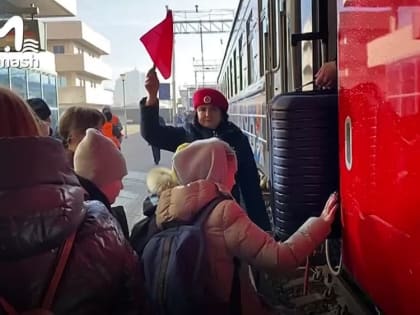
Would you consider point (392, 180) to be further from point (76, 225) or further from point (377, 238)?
point (76, 225)

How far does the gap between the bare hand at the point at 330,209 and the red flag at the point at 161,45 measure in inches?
45.3

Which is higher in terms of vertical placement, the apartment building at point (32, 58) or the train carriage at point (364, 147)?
the apartment building at point (32, 58)

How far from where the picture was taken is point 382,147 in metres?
1.44

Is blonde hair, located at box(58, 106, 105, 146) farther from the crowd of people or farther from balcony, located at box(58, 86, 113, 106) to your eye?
balcony, located at box(58, 86, 113, 106)

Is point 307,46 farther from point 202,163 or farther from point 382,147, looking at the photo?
point 382,147

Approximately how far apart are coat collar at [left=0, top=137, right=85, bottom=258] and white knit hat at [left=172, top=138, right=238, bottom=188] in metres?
0.65

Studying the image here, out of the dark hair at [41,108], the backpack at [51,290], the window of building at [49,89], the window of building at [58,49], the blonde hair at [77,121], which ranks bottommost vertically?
the backpack at [51,290]

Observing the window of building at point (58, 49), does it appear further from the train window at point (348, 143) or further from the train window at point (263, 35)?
the train window at point (348, 143)

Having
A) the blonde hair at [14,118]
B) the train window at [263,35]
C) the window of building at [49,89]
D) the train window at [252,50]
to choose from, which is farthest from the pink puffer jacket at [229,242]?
the window of building at [49,89]

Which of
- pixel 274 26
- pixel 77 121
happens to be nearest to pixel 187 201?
pixel 77 121

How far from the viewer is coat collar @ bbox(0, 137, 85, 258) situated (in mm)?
1234

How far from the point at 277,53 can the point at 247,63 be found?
2.41 meters

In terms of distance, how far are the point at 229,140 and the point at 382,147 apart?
→ 5.98 ft

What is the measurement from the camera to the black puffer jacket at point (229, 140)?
3.22 m
